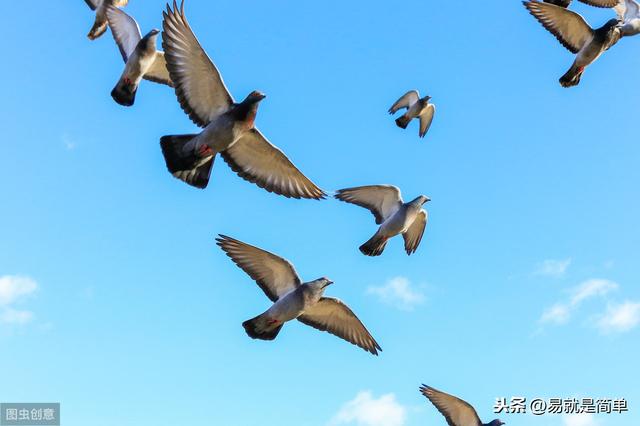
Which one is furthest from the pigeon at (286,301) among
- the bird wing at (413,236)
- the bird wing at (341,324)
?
the bird wing at (413,236)

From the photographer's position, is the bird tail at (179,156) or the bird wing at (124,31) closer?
the bird tail at (179,156)

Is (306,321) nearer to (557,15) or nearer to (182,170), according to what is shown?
(182,170)

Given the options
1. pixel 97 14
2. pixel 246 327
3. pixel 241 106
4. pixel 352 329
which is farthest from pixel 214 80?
pixel 97 14

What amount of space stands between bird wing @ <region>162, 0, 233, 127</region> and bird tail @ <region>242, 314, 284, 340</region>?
3.46 meters

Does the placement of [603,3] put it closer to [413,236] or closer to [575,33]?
[575,33]

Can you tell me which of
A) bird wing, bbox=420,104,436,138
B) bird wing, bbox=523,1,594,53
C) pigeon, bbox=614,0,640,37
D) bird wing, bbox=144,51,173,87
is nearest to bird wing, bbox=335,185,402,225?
bird wing, bbox=144,51,173,87

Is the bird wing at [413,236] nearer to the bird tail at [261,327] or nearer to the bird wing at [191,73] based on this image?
the bird tail at [261,327]

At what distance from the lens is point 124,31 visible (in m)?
16.6

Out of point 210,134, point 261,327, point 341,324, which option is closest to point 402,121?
point 341,324

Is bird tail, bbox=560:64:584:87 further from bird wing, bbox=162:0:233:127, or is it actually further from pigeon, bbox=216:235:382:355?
bird wing, bbox=162:0:233:127

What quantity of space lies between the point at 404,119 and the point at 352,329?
942 centimetres

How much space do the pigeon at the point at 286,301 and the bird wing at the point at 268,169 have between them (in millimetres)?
1166

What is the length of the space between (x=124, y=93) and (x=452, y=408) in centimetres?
917

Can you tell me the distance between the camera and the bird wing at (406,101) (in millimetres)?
22953
